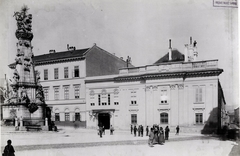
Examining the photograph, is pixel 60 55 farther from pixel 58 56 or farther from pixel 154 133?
pixel 154 133

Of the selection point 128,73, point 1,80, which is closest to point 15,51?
point 1,80

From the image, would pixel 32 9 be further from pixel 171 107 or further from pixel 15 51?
pixel 171 107

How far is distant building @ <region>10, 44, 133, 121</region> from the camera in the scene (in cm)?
1323

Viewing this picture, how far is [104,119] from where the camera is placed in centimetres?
1316

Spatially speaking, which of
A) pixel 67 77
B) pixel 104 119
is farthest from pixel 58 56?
pixel 104 119

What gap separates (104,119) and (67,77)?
6.00 feet

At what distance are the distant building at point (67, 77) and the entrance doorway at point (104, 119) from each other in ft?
1.77

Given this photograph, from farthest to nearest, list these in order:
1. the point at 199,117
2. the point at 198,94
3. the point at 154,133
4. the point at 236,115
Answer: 1. the point at 236,115
2. the point at 198,94
3. the point at 199,117
4. the point at 154,133

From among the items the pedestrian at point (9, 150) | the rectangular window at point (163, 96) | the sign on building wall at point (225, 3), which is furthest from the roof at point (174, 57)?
the pedestrian at point (9, 150)

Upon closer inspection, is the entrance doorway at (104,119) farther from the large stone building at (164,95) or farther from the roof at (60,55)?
the roof at (60,55)

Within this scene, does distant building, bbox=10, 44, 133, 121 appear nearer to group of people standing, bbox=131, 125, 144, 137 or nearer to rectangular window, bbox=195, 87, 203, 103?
group of people standing, bbox=131, 125, 144, 137

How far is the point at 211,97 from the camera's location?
12.9 m

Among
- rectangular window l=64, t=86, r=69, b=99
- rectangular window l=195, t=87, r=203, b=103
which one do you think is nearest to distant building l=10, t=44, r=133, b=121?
rectangular window l=64, t=86, r=69, b=99

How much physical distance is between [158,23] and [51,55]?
3539 mm
